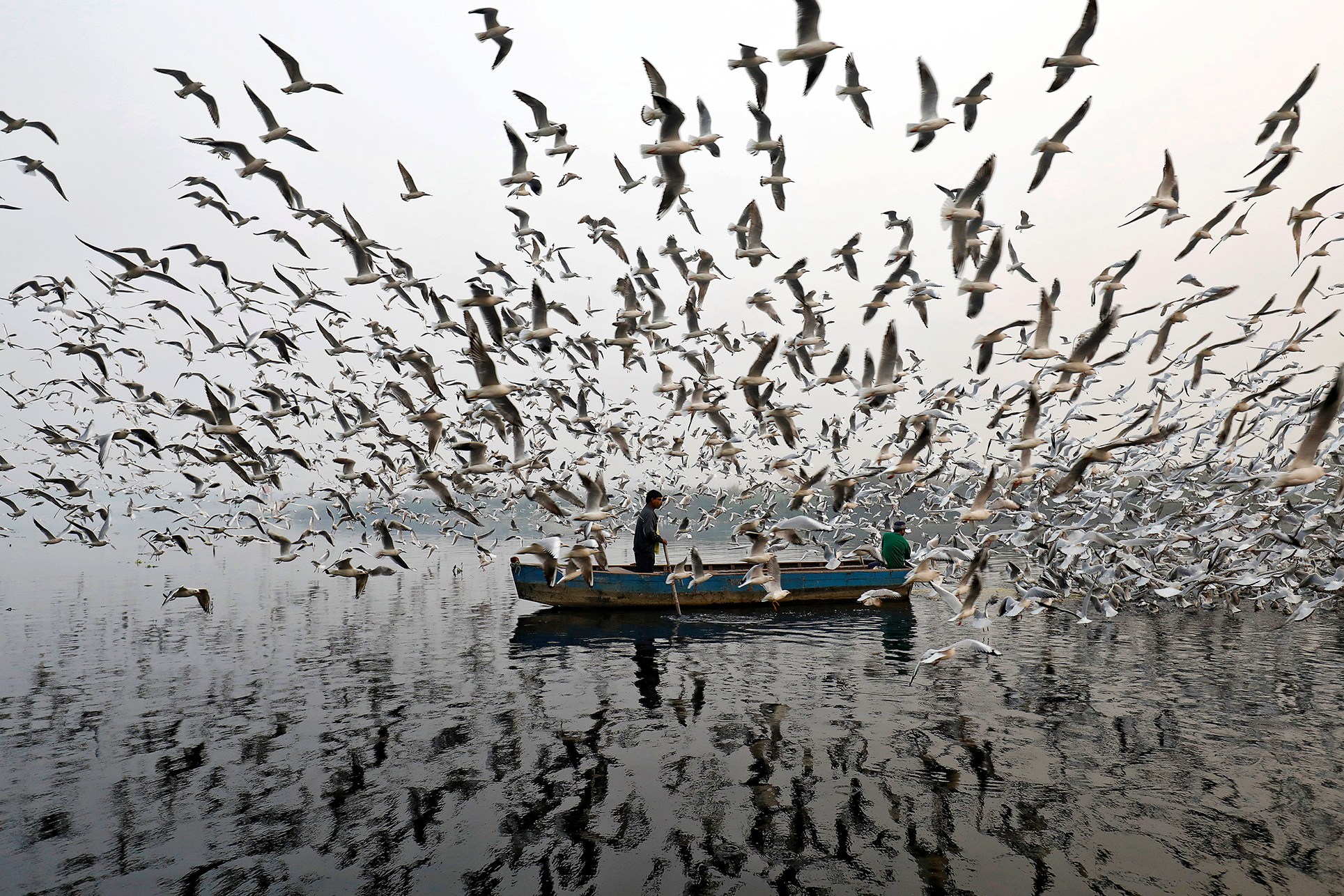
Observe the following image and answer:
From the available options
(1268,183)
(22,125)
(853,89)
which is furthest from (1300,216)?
(22,125)

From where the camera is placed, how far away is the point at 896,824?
873 cm

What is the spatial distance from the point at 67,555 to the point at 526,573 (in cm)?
5930

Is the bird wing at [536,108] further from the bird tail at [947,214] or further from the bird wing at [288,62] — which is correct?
the bird tail at [947,214]

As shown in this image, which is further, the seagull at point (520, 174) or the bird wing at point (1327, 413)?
the seagull at point (520, 174)

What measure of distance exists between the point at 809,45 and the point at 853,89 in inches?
95.4

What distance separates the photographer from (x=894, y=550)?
26359 millimetres

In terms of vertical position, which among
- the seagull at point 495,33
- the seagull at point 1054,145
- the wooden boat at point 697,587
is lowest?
the wooden boat at point 697,587

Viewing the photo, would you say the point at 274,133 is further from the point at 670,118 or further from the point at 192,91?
the point at 670,118

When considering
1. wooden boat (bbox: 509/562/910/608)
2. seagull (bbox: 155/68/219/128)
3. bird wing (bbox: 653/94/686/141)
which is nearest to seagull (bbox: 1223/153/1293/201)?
bird wing (bbox: 653/94/686/141)

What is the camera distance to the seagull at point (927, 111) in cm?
1143

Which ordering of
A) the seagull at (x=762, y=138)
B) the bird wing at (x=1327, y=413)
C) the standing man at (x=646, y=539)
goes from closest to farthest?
the bird wing at (x=1327, y=413) → the seagull at (x=762, y=138) → the standing man at (x=646, y=539)

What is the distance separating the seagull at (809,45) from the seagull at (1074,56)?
10.3ft

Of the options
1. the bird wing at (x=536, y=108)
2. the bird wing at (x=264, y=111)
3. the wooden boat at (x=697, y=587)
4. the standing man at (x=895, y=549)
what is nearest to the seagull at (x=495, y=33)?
the bird wing at (x=536, y=108)

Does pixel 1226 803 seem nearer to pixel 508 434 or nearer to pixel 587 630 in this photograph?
pixel 508 434
